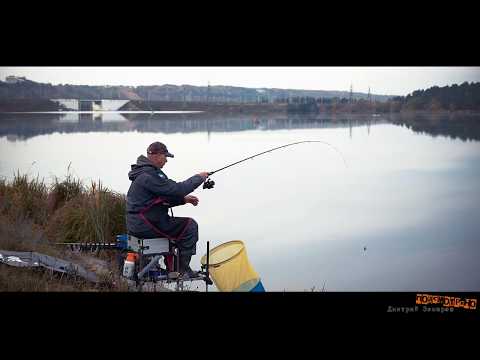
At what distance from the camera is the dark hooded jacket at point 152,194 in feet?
16.3

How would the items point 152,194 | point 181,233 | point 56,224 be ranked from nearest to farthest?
point 152,194 < point 181,233 < point 56,224

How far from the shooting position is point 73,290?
509 cm

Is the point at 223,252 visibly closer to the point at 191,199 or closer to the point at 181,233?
the point at 181,233

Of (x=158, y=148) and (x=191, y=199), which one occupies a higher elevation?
(x=158, y=148)

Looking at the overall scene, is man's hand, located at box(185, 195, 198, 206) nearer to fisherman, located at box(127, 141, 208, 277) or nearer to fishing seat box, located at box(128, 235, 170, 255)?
fisherman, located at box(127, 141, 208, 277)

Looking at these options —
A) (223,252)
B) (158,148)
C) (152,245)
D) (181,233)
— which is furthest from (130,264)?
(158,148)

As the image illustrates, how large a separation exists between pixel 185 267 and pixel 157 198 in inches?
28.3

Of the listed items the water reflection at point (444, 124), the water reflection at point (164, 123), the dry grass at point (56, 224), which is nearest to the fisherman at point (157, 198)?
the dry grass at point (56, 224)

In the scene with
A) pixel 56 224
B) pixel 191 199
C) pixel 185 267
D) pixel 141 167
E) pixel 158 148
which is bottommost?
pixel 185 267

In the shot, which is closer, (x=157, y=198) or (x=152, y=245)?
(x=157, y=198)

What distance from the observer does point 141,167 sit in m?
5.05

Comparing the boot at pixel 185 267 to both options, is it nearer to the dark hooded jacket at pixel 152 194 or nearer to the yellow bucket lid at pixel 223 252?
the yellow bucket lid at pixel 223 252
